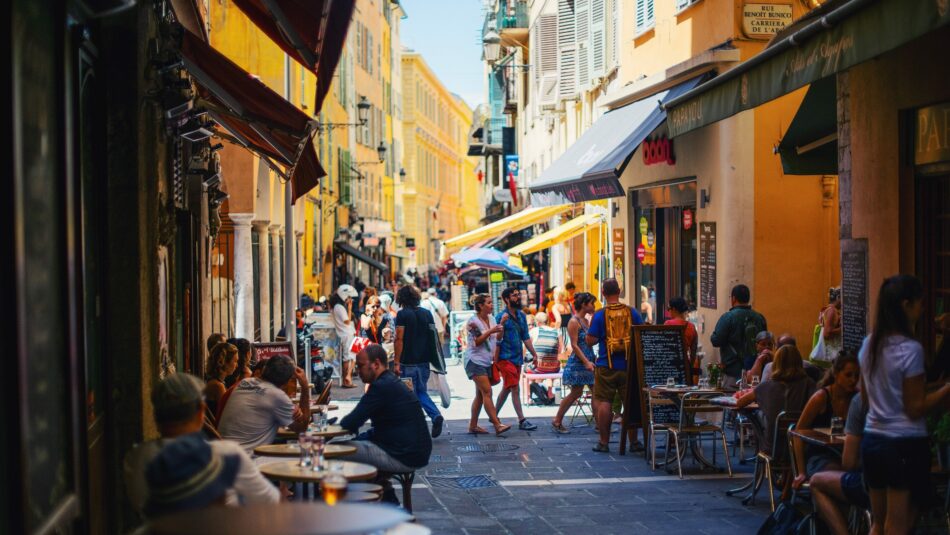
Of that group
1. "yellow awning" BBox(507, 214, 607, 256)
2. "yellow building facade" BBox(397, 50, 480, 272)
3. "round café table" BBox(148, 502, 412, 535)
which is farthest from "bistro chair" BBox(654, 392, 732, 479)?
"yellow building facade" BBox(397, 50, 480, 272)

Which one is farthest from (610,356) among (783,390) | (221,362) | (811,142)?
(221,362)

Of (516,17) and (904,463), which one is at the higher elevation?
(516,17)

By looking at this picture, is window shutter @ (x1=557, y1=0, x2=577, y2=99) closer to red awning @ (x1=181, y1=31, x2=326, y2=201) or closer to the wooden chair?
the wooden chair

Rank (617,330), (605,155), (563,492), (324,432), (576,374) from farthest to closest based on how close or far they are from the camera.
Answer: (605,155) < (576,374) < (617,330) < (563,492) < (324,432)

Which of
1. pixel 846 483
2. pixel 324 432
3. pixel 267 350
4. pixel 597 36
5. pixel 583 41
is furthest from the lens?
pixel 583 41

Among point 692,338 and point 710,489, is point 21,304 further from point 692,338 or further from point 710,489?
point 692,338

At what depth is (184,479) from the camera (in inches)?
176

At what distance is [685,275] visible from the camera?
59.2 ft

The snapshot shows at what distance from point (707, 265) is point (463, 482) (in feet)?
19.9

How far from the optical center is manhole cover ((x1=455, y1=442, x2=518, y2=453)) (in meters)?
13.4

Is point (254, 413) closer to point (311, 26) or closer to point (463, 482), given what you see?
point (311, 26)

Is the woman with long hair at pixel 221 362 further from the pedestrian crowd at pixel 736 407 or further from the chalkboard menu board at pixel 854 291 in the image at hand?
the chalkboard menu board at pixel 854 291

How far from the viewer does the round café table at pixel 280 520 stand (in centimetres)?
379

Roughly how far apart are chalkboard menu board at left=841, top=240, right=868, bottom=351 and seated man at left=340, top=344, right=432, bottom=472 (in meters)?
3.80
